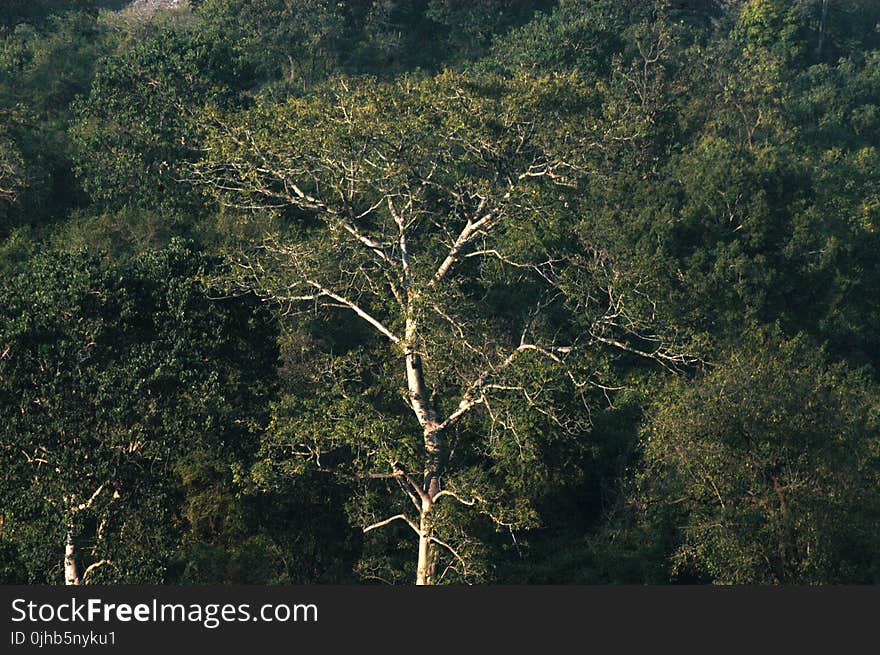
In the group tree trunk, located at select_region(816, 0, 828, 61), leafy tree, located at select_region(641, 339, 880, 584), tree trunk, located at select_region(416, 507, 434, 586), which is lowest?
tree trunk, located at select_region(416, 507, 434, 586)

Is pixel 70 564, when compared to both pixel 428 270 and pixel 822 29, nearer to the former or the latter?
pixel 428 270

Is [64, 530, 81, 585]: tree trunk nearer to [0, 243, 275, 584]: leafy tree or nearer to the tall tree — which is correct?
[0, 243, 275, 584]: leafy tree

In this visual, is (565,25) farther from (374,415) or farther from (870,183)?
(374,415)

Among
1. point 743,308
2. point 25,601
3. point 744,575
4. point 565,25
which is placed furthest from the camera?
point 565,25

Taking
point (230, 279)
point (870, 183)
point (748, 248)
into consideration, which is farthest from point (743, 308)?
point (230, 279)

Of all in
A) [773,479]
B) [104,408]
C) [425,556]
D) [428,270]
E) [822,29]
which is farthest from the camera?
[822,29]

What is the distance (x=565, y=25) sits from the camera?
57.3 m

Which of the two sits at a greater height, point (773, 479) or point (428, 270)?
point (428, 270)

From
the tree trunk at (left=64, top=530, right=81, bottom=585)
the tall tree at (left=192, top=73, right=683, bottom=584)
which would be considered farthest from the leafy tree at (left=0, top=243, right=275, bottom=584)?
the tall tree at (left=192, top=73, right=683, bottom=584)

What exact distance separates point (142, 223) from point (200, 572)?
17.3 metres

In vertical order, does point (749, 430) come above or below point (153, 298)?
below

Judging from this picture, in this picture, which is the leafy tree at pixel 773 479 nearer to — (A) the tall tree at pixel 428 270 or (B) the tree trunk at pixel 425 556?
(A) the tall tree at pixel 428 270

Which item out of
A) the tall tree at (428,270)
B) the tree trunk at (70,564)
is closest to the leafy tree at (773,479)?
the tall tree at (428,270)

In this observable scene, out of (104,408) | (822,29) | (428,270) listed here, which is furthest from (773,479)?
(822,29)
